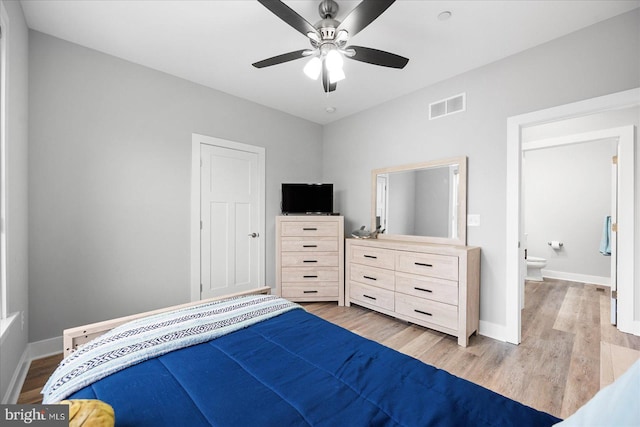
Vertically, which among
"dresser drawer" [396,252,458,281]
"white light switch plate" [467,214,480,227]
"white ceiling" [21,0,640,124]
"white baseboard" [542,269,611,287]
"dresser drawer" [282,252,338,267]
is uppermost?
"white ceiling" [21,0,640,124]

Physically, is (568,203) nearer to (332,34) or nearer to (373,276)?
(373,276)

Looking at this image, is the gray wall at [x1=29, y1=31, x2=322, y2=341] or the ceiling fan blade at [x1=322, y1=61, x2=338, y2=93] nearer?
the ceiling fan blade at [x1=322, y1=61, x2=338, y2=93]

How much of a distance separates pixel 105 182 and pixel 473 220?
3.66 m

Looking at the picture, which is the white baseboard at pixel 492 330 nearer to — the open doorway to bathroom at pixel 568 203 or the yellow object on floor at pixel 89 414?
the open doorway to bathroom at pixel 568 203

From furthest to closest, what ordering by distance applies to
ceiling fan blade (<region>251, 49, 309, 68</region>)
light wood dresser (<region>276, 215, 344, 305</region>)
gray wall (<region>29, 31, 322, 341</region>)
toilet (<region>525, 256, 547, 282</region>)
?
toilet (<region>525, 256, 547, 282</region>)
light wood dresser (<region>276, 215, 344, 305</region>)
gray wall (<region>29, 31, 322, 341</region>)
ceiling fan blade (<region>251, 49, 309, 68</region>)

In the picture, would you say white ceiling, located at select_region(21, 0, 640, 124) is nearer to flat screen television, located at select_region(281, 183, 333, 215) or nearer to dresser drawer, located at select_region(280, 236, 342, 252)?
flat screen television, located at select_region(281, 183, 333, 215)

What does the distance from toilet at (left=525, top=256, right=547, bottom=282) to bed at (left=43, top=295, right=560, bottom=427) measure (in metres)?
4.80

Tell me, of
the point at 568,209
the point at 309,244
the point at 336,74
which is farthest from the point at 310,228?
the point at 568,209

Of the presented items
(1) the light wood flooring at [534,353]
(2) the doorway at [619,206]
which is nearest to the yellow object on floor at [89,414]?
(1) the light wood flooring at [534,353]

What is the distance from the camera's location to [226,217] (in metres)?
3.33

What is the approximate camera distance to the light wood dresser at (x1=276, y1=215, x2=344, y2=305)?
11.6ft

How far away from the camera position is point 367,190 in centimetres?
378

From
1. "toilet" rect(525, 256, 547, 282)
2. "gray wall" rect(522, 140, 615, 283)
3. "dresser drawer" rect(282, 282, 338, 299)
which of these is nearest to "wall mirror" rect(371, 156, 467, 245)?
"dresser drawer" rect(282, 282, 338, 299)

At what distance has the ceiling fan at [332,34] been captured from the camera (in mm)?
1502
